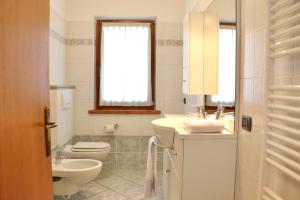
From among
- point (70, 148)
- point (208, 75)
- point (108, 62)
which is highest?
point (108, 62)

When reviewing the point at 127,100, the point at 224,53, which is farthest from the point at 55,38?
the point at 224,53

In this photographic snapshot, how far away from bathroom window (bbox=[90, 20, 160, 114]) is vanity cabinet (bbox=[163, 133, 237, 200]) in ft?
6.91

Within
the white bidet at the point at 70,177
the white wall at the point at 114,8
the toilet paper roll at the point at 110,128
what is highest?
the white wall at the point at 114,8

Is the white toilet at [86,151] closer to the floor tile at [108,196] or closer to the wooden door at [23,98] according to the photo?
the floor tile at [108,196]

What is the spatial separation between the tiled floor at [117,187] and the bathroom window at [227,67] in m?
1.37

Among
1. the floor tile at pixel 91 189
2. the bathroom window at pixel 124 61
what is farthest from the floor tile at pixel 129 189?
the bathroom window at pixel 124 61

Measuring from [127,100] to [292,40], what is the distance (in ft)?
9.77

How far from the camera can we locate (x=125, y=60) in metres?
3.86

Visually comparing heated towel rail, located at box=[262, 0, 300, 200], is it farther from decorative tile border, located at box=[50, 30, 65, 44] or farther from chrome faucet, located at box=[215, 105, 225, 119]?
decorative tile border, located at box=[50, 30, 65, 44]

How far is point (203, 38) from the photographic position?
267 cm

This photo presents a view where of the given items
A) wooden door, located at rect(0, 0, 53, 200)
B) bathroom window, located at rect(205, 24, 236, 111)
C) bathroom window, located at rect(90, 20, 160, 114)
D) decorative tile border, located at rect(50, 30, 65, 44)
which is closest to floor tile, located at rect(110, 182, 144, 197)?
bathroom window, located at rect(90, 20, 160, 114)

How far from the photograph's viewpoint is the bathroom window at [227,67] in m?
Result: 1.88

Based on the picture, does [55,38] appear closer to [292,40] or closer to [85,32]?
[85,32]

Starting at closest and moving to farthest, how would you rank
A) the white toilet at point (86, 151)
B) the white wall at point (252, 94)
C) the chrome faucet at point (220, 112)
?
the white wall at point (252, 94)
the chrome faucet at point (220, 112)
the white toilet at point (86, 151)
